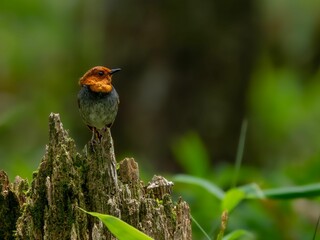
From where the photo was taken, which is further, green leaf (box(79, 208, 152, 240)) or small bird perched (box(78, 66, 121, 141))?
small bird perched (box(78, 66, 121, 141))

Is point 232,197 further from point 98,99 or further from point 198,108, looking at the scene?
point 198,108

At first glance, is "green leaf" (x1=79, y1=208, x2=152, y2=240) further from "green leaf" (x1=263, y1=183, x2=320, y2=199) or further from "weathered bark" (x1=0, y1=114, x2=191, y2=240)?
"green leaf" (x1=263, y1=183, x2=320, y2=199)

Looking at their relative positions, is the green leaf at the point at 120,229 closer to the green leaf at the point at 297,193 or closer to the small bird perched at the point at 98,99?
the small bird perched at the point at 98,99

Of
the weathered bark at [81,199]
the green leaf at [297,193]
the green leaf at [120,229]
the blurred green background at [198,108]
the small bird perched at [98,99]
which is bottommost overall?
the green leaf at [120,229]

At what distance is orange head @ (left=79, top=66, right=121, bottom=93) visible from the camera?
3.96m

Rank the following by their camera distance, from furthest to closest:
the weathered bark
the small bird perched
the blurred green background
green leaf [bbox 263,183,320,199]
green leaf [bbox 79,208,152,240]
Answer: the blurred green background
green leaf [bbox 263,183,320,199]
the small bird perched
the weathered bark
green leaf [bbox 79,208,152,240]

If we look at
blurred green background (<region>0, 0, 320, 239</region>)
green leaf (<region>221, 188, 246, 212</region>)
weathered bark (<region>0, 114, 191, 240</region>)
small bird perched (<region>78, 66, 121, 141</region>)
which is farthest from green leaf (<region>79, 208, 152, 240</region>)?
blurred green background (<region>0, 0, 320, 239</region>)

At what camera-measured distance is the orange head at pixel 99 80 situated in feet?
13.0

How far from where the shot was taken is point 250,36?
961 centimetres

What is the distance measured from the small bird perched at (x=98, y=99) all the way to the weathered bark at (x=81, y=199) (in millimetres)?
209

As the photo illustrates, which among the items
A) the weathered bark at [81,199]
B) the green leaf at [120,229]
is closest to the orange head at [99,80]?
the weathered bark at [81,199]

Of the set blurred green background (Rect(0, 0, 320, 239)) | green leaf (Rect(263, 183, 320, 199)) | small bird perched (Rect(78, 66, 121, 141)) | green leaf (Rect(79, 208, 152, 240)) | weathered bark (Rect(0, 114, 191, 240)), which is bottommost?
green leaf (Rect(79, 208, 152, 240))

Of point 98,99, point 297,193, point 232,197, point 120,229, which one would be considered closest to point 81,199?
point 120,229

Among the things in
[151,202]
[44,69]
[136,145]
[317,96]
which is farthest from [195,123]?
[44,69]
